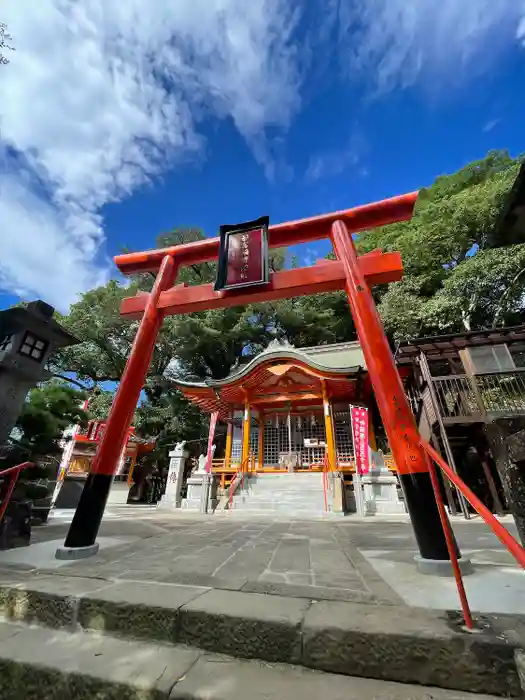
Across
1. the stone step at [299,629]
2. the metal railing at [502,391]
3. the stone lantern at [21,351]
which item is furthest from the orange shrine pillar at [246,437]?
the stone step at [299,629]

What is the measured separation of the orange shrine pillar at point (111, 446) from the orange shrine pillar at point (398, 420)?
2.76 m

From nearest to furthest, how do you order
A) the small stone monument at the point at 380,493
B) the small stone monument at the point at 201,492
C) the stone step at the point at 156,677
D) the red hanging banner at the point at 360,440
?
the stone step at the point at 156,677
the small stone monument at the point at 380,493
the red hanging banner at the point at 360,440
the small stone monument at the point at 201,492

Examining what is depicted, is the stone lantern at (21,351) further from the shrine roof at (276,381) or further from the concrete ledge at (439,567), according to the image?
the shrine roof at (276,381)

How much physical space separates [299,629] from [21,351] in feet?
17.6

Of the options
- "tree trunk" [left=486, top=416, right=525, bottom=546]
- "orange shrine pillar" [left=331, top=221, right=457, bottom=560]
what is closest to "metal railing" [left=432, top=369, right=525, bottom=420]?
"orange shrine pillar" [left=331, top=221, right=457, bottom=560]

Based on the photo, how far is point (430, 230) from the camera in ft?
68.5

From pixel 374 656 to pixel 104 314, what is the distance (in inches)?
992

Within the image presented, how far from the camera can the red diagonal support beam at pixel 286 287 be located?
4172 mm

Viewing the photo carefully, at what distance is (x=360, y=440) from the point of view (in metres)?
10.4

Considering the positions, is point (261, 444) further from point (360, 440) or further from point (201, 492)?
point (360, 440)

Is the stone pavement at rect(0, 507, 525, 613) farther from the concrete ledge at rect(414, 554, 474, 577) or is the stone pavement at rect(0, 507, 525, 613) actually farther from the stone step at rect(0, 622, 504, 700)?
the stone step at rect(0, 622, 504, 700)

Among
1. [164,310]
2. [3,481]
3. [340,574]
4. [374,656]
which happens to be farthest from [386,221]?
[3,481]

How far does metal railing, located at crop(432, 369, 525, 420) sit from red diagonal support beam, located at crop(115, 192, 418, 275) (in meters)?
7.34

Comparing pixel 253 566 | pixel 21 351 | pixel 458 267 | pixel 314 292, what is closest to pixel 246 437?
pixel 21 351
